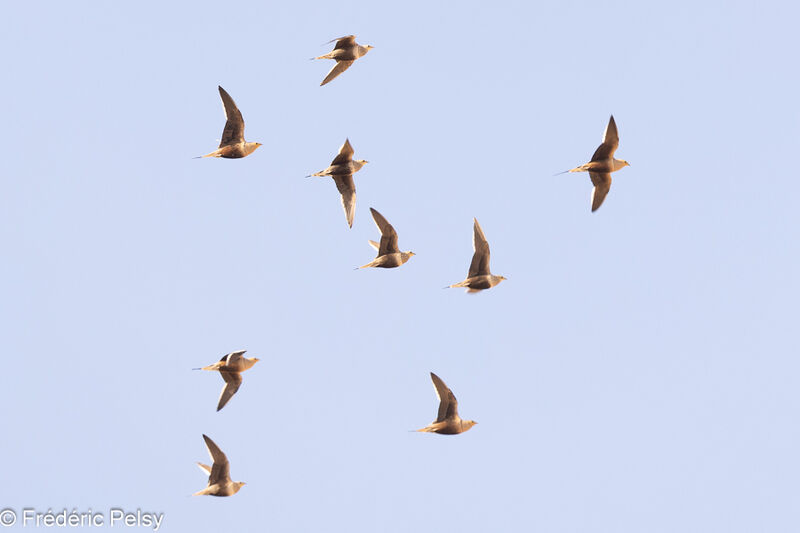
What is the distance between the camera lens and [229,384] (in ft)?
129

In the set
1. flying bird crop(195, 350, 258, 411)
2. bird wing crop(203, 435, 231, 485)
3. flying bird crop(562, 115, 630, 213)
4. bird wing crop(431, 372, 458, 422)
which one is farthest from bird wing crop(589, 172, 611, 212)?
bird wing crop(203, 435, 231, 485)

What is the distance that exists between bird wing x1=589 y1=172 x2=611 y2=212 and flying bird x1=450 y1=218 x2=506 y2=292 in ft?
15.4

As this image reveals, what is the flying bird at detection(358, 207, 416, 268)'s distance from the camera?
4119 centimetres

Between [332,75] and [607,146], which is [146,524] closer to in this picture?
[332,75]

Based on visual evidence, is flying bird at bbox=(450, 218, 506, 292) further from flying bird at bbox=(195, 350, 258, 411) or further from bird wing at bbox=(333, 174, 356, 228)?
flying bird at bbox=(195, 350, 258, 411)

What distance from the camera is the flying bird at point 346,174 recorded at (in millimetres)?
42469

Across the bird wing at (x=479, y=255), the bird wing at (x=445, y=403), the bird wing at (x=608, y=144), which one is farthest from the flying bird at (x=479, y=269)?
the bird wing at (x=608, y=144)

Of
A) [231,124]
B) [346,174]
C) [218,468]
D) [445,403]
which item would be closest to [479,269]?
[445,403]

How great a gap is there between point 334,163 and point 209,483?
1339 cm

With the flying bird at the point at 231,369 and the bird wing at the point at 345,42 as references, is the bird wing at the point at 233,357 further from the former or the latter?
the bird wing at the point at 345,42

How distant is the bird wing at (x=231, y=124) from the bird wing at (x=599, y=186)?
13823 millimetres

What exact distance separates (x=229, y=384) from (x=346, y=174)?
9750mm

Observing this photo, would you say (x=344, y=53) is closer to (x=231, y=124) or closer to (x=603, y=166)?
(x=231, y=124)

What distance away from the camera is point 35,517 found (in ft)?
116
